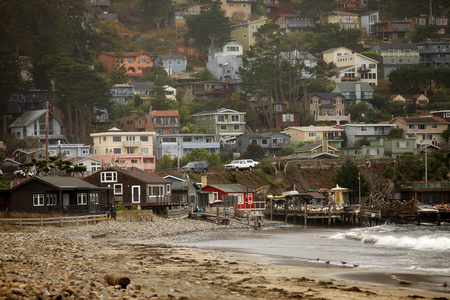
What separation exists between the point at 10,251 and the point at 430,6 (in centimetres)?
17167

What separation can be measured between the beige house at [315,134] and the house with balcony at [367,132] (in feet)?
5.89

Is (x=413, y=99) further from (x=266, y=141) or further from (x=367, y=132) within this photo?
(x=266, y=141)

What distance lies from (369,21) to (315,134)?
7439 centimetres

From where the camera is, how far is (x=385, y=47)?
543 feet

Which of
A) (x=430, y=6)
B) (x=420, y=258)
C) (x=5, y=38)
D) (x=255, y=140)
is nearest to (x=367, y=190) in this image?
(x=255, y=140)

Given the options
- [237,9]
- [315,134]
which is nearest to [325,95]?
[315,134]

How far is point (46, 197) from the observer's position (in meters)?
58.6

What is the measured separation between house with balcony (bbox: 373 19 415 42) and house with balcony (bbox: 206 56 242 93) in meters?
41.9

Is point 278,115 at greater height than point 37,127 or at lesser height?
greater

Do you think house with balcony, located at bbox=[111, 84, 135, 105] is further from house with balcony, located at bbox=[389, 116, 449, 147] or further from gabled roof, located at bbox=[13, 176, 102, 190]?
gabled roof, located at bbox=[13, 176, 102, 190]

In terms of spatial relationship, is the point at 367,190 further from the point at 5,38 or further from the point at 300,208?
the point at 5,38

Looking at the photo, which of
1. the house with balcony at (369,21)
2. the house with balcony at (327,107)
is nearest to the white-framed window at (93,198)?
the house with balcony at (327,107)

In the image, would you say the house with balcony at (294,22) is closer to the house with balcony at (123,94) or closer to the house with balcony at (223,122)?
the house with balcony at (123,94)

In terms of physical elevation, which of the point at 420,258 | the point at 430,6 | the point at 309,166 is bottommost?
the point at 420,258
